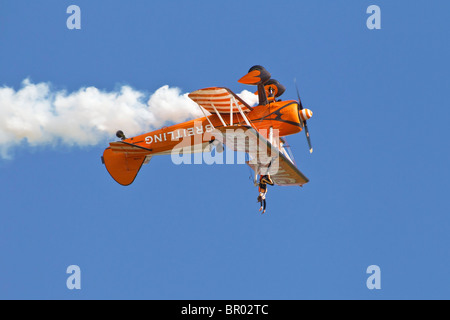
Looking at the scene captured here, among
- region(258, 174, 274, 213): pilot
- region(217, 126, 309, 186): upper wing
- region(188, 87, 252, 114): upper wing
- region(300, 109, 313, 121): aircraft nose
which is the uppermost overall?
region(188, 87, 252, 114): upper wing

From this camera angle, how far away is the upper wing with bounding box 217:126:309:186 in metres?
24.8

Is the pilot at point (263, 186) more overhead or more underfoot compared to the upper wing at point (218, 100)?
more underfoot

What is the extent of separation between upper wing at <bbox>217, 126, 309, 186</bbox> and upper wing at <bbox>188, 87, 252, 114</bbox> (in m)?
1.71

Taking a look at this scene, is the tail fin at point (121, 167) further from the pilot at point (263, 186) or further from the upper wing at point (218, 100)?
the pilot at point (263, 186)

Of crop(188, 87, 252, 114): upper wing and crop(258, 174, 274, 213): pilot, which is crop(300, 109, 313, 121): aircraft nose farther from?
crop(258, 174, 274, 213): pilot

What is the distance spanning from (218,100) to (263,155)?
9.54ft

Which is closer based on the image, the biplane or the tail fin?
the biplane

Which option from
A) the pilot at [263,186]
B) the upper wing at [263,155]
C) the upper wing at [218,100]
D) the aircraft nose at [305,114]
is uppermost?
the upper wing at [218,100]

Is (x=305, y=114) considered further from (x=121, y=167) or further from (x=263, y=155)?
(x=121, y=167)

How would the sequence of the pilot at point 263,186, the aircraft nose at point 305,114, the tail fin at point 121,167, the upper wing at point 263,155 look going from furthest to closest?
1. the tail fin at point 121,167
2. the pilot at point 263,186
3. the aircraft nose at point 305,114
4. the upper wing at point 263,155

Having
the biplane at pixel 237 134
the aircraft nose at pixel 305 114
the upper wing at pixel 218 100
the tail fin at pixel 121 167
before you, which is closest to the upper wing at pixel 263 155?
the biplane at pixel 237 134

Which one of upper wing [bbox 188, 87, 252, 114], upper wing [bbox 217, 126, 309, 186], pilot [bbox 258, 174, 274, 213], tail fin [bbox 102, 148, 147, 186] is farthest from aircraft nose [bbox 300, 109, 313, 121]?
tail fin [bbox 102, 148, 147, 186]

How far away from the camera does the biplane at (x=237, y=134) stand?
26203mm

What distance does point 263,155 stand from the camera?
26.7m
